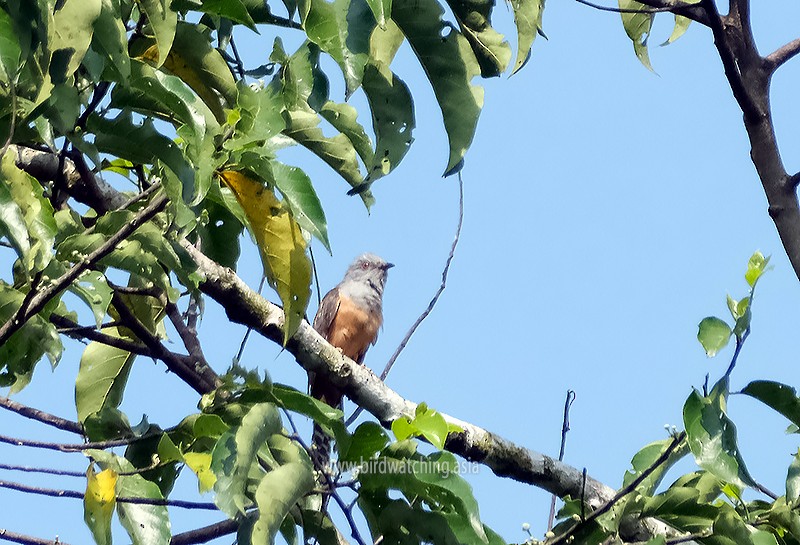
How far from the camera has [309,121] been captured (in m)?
2.53

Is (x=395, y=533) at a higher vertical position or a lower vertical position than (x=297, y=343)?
lower

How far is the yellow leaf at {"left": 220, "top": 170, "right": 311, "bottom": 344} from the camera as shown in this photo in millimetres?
2645

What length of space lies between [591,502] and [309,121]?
6.54 feet

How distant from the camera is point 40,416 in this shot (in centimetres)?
304

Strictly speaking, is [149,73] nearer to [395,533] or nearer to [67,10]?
[67,10]

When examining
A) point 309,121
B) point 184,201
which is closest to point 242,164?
point 184,201

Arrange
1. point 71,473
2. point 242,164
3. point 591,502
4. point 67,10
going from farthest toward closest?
point 591,502, point 71,473, point 242,164, point 67,10

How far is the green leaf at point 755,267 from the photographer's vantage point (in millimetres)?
2584

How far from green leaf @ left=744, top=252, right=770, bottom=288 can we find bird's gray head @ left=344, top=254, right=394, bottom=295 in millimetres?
7483

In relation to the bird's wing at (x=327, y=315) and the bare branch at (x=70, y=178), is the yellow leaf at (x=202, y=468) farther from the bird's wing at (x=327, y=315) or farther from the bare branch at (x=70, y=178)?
the bird's wing at (x=327, y=315)

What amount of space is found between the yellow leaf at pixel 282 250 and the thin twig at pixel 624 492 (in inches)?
39.7

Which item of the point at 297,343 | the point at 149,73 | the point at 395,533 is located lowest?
the point at 395,533

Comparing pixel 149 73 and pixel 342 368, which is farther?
pixel 342 368

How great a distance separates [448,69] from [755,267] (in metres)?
0.95
